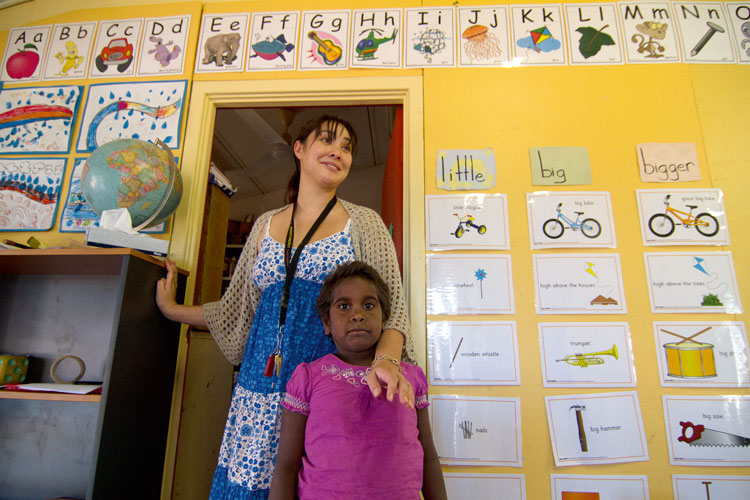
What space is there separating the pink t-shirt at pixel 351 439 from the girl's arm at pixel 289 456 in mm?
17

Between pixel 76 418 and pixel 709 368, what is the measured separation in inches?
102

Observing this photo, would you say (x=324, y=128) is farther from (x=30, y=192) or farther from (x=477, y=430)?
(x=30, y=192)

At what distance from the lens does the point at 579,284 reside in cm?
171

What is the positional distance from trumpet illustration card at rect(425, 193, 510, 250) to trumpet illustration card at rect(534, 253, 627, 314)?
0.20m

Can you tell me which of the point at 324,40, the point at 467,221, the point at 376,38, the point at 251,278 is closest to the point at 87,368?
the point at 251,278

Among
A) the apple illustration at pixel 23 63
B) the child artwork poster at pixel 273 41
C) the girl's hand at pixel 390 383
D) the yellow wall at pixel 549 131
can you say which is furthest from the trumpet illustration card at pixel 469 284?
the apple illustration at pixel 23 63

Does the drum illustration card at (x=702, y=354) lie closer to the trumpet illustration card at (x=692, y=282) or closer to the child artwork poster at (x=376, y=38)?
the trumpet illustration card at (x=692, y=282)

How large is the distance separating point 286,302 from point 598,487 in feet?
4.35

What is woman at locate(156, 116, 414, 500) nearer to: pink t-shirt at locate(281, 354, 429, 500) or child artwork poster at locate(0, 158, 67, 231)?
pink t-shirt at locate(281, 354, 429, 500)

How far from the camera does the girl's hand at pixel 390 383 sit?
91 centimetres

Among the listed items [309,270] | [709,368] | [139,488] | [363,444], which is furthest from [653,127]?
[139,488]

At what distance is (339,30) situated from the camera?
6.82 feet

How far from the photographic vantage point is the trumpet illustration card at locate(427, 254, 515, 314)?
171 centimetres

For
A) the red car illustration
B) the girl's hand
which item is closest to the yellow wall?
the red car illustration
